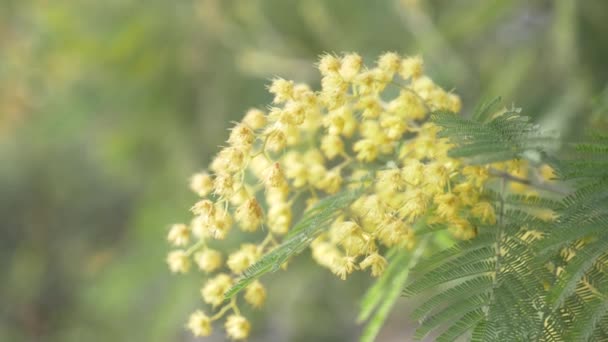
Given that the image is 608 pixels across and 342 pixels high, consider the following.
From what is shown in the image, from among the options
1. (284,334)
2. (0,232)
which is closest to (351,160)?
(284,334)

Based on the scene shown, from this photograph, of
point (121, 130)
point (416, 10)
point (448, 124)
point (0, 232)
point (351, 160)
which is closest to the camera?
point (448, 124)

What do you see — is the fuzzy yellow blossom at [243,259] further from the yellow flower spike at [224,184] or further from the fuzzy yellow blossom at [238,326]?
the yellow flower spike at [224,184]

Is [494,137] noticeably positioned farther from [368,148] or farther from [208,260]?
[208,260]

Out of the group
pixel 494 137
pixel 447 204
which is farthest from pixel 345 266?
pixel 494 137

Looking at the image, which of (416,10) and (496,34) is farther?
(496,34)

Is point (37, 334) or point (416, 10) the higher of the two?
point (37, 334)

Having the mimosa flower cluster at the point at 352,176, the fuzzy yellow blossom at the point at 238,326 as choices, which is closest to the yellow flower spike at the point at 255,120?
the mimosa flower cluster at the point at 352,176

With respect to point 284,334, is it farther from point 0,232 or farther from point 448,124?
point 448,124

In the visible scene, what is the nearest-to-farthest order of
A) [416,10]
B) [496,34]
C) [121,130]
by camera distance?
[416,10] < [496,34] < [121,130]

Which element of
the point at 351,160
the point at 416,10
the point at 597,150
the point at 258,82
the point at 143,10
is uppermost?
the point at 143,10
